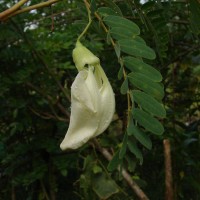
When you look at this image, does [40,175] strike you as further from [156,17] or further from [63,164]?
[156,17]

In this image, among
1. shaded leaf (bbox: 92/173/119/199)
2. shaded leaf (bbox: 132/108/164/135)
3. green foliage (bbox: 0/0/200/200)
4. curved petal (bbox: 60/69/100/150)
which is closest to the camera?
curved petal (bbox: 60/69/100/150)

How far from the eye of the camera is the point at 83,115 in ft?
2.35

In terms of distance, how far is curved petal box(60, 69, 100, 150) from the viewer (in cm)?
71

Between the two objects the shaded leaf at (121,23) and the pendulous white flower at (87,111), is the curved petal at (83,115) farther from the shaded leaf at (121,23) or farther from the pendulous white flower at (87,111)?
the shaded leaf at (121,23)

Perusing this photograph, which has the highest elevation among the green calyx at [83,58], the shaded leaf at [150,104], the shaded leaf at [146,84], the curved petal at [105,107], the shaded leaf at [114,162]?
the green calyx at [83,58]

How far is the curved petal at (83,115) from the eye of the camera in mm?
711

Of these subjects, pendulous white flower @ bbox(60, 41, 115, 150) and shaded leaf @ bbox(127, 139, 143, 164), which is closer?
pendulous white flower @ bbox(60, 41, 115, 150)

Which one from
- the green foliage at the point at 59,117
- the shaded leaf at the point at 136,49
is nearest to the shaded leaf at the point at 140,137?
the shaded leaf at the point at 136,49

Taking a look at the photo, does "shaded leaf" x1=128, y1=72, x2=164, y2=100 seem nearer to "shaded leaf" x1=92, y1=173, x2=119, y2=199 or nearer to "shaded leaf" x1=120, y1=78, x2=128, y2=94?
"shaded leaf" x1=120, y1=78, x2=128, y2=94

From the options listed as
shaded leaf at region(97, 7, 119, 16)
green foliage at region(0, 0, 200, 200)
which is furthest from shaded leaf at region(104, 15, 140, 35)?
green foliage at region(0, 0, 200, 200)

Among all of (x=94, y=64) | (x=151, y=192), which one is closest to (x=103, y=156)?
(x=151, y=192)

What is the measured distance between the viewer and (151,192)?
2230 millimetres

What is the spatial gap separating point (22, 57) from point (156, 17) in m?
0.84

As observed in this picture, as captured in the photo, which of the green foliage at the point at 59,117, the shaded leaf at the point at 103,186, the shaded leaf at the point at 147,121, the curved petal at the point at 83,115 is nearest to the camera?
the curved petal at the point at 83,115
